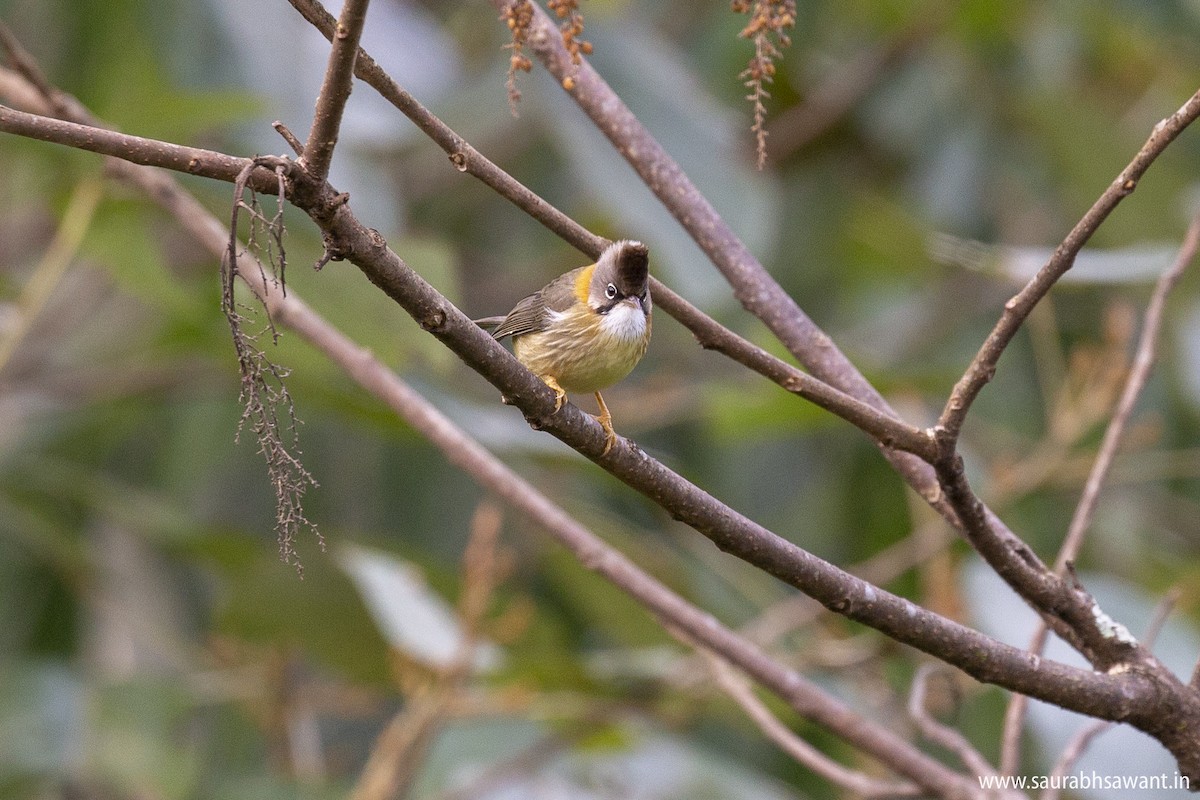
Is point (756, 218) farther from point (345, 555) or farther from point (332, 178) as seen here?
point (345, 555)

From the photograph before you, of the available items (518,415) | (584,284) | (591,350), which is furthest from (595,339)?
(518,415)

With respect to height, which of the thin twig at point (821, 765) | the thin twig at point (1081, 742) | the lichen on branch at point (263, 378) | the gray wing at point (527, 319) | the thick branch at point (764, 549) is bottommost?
the lichen on branch at point (263, 378)

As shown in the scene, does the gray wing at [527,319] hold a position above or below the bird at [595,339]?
above

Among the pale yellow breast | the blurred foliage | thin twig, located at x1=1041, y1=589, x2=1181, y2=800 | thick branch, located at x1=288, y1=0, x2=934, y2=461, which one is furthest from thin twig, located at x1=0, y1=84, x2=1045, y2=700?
the blurred foliage

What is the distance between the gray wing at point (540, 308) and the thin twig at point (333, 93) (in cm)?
135

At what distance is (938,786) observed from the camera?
7.44 feet

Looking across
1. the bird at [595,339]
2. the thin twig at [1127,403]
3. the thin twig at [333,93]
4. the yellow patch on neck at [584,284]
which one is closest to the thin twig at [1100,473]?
the thin twig at [1127,403]

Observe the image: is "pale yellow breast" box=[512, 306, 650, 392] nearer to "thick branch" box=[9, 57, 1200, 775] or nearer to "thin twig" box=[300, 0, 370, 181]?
"thick branch" box=[9, 57, 1200, 775]

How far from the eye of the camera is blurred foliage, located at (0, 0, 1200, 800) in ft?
11.4

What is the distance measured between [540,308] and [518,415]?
138cm

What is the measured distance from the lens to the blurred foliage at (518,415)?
3.48 meters

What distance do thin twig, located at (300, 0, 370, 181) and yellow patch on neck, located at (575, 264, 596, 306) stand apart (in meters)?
1.29

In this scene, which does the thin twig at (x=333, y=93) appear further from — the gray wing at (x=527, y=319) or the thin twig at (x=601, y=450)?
the gray wing at (x=527, y=319)

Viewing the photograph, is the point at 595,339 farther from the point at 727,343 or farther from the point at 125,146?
the point at 125,146
